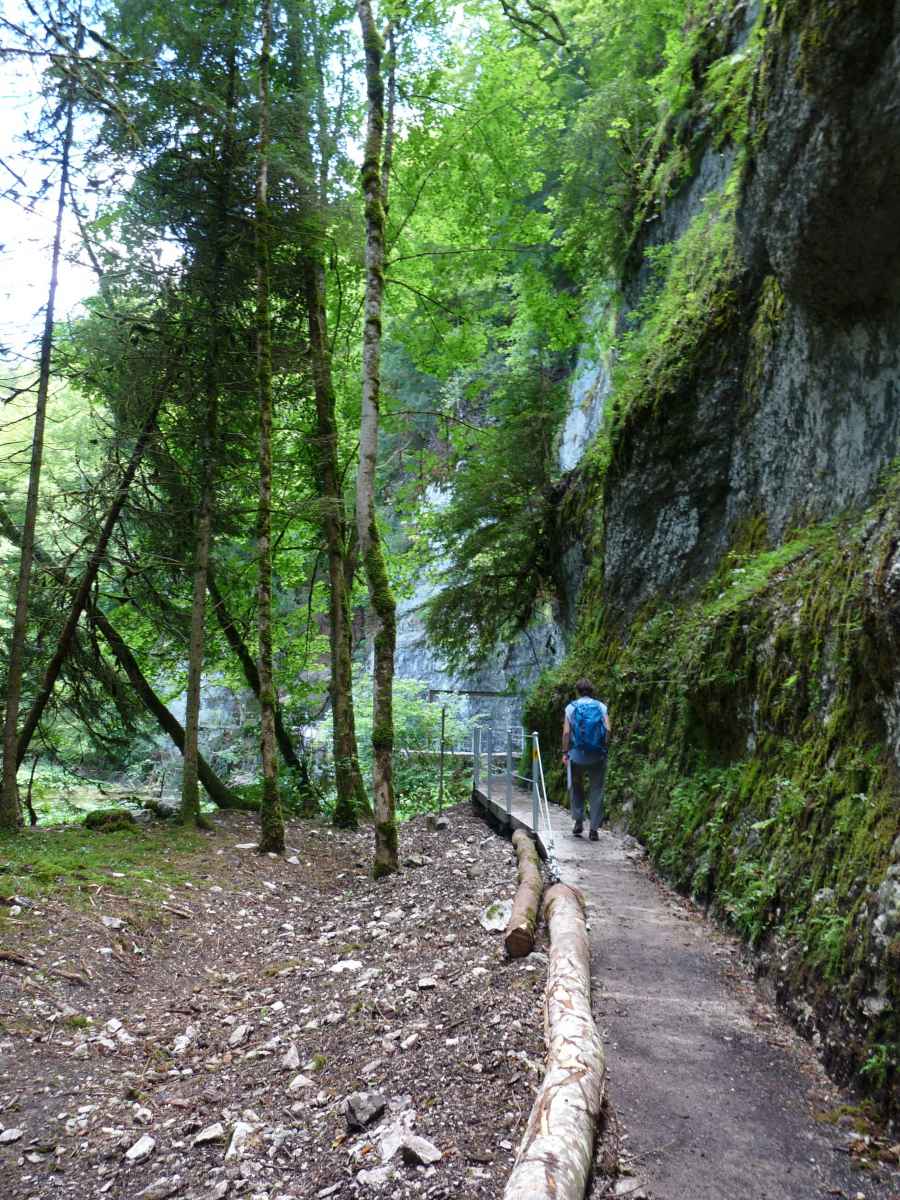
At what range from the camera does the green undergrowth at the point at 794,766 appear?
4016mm

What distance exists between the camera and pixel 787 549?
7.41 m

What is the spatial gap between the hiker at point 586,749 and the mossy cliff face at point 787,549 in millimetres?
513

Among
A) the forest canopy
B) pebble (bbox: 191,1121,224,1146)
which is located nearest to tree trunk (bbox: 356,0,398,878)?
the forest canopy

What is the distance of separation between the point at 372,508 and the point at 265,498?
5.99 ft

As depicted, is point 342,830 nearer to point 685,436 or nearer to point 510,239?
point 685,436

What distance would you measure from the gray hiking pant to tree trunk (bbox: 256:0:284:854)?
4210 millimetres

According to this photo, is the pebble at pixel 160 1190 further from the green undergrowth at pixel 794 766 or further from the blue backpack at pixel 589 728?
the blue backpack at pixel 589 728

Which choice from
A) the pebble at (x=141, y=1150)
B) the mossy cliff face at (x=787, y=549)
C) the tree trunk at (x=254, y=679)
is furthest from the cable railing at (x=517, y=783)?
the pebble at (x=141, y=1150)

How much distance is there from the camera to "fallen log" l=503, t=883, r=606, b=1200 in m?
2.79

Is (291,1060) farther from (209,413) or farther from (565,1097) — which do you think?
(209,413)

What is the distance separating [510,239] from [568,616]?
7.98 metres

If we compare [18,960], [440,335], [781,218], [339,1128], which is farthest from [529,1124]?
[440,335]

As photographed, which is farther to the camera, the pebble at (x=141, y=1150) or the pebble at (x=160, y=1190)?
the pebble at (x=141, y=1150)

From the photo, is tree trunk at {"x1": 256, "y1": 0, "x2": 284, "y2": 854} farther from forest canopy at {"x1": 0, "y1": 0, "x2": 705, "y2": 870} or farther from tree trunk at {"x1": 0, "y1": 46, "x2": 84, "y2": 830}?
tree trunk at {"x1": 0, "y1": 46, "x2": 84, "y2": 830}
